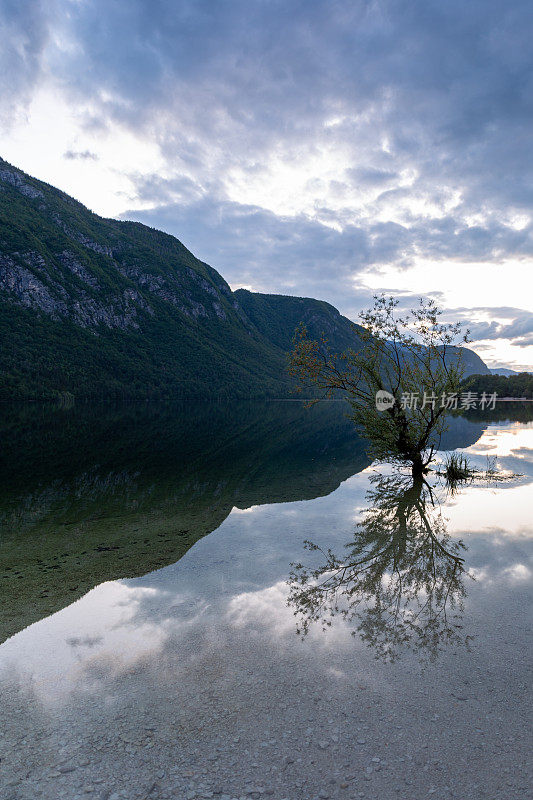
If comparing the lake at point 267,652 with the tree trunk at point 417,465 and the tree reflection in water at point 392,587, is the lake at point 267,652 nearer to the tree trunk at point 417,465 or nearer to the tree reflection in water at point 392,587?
the tree reflection in water at point 392,587

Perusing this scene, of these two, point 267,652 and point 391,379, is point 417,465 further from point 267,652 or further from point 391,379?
point 267,652

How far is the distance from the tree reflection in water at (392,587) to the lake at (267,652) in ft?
0.16

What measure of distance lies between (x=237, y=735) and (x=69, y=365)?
18131 centimetres

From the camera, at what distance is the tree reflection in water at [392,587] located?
6730 mm

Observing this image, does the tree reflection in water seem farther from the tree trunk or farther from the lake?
the tree trunk

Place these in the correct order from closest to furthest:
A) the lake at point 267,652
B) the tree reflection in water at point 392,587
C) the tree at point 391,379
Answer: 1. the lake at point 267,652
2. the tree reflection in water at point 392,587
3. the tree at point 391,379

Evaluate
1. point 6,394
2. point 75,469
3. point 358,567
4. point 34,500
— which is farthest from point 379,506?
point 6,394

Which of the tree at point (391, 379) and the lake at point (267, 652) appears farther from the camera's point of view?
the tree at point (391, 379)

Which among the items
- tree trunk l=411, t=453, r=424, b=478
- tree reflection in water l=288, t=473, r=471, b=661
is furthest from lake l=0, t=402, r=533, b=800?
tree trunk l=411, t=453, r=424, b=478

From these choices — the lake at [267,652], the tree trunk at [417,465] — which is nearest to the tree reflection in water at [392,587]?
the lake at [267,652]

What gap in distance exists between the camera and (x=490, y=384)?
5374 inches

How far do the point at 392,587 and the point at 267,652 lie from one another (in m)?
3.38

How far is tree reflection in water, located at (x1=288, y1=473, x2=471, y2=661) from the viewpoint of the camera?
6.73 metres

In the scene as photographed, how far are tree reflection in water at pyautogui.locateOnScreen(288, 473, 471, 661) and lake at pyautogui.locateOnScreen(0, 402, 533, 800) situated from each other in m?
0.05
